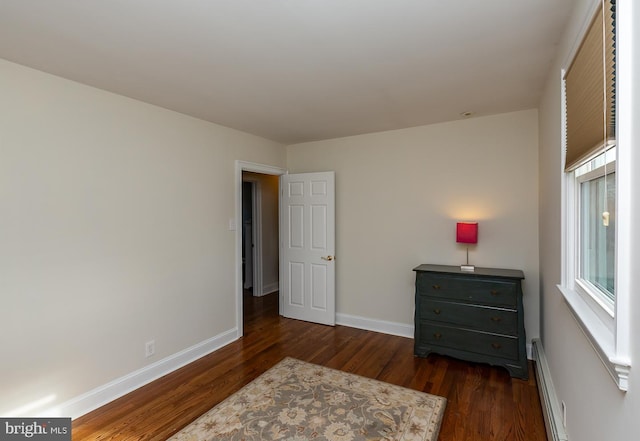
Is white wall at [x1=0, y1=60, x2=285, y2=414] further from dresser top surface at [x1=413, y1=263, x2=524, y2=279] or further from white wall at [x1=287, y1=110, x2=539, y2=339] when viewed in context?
dresser top surface at [x1=413, y1=263, x2=524, y2=279]

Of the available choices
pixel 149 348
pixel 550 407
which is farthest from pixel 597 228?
pixel 149 348

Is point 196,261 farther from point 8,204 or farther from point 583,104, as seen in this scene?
point 583,104

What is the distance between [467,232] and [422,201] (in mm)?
636

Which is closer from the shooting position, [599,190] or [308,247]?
[599,190]

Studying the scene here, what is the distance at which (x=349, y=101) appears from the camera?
110 inches

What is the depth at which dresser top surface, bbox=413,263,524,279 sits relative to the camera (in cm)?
287

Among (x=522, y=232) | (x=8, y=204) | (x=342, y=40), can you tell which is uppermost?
(x=342, y=40)

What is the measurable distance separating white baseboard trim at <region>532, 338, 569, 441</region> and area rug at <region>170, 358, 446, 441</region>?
639 millimetres

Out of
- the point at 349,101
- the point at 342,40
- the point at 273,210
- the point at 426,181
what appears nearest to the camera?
the point at 342,40

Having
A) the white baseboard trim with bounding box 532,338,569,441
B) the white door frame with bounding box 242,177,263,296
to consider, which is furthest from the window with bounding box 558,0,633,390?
the white door frame with bounding box 242,177,263,296

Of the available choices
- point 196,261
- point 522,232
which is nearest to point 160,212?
point 196,261

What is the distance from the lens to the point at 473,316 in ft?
9.63

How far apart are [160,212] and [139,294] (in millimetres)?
730

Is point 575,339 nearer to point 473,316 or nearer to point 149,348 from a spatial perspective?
point 473,316
